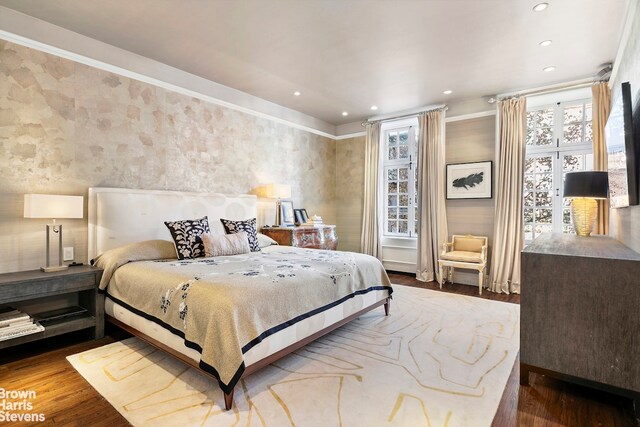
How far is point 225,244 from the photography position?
3.49 metres

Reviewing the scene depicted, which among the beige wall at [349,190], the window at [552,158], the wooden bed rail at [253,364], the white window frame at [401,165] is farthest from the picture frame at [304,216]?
the window at [552,158]

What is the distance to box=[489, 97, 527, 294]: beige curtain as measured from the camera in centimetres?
453

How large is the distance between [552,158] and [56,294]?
6160mm

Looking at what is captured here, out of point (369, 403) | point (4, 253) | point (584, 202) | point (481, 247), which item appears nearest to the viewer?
point (369, 403)

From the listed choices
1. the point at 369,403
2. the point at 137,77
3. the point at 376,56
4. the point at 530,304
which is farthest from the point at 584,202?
the point at 137,77

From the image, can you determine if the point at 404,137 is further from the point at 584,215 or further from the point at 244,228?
the point at 244,228

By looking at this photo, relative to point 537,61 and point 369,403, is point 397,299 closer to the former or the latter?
point 369,403

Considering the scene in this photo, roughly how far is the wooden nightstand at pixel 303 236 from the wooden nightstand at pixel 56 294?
242cm

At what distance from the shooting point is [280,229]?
15.9 ft

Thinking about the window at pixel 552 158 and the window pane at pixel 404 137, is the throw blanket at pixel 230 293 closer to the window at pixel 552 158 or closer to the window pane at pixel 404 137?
the window at pixel 552 158

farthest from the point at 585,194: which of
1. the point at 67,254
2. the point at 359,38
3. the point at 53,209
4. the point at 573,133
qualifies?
the point at 67,254

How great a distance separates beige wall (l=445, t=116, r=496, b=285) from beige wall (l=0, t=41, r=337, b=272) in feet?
10.5

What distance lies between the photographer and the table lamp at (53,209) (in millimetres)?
2693

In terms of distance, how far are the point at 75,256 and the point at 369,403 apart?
3.10 metres
